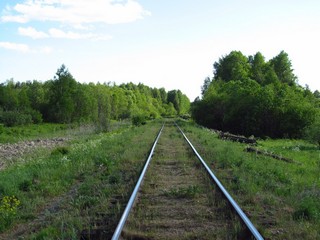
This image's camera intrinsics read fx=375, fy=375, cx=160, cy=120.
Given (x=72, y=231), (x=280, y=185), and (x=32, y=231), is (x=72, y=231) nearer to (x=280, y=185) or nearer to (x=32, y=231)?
(x=32, y=231)

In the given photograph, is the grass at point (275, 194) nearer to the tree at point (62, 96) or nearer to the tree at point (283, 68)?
the tree at point (283, 68)

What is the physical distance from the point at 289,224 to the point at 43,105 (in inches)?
2983

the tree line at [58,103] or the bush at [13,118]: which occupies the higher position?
the tree line at [58,103]

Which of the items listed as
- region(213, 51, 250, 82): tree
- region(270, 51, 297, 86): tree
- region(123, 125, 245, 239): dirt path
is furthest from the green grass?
region(270, 51, 297, 86): tree

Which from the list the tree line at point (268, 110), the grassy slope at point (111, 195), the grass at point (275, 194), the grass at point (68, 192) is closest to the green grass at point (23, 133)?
the tree line at point (268, 110)

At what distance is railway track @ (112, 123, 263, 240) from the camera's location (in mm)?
5191

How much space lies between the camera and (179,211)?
6473 mm

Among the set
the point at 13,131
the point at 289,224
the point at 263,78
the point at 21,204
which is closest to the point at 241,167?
the point at 289,224

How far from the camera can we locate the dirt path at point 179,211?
5.26 meters

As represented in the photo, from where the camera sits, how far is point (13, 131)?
5141 centimetres

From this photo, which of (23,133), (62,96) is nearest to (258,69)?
(62,96)

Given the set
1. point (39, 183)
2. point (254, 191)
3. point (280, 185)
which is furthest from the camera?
point (39, 183)

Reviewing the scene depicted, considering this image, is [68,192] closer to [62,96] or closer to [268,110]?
[268,110]

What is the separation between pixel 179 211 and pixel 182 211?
0.05 meters
